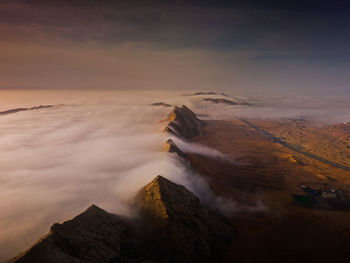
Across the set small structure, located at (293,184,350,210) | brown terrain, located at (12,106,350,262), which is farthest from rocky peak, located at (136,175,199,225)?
small structure, located at (293,184,350,210)

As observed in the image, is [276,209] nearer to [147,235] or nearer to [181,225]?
[181,225]

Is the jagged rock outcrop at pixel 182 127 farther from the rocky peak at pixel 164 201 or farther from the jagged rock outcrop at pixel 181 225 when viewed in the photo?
the jagged rock outcrop at pixel 181 225

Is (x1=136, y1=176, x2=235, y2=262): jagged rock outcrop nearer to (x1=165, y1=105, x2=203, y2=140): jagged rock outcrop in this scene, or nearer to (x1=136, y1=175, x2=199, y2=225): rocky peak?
(x1=136, y1=175, x2=199, y2=225): rocky peak

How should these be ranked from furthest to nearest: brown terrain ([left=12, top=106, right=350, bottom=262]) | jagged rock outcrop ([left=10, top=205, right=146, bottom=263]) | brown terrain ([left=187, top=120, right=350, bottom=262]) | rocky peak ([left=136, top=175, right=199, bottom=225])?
1. brown terrain ([left=187, top=120, right=350, bottom=262])
2. rocky peak ([left=136, top=175, right=199, bottom=225])
3. brown terrain ([left=12, top=106, right=350, bottom=262])
4. jagged rock outcrop ([left=10, top=205, right=146, bottom=263])

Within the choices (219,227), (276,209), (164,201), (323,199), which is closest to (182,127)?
(323,199)

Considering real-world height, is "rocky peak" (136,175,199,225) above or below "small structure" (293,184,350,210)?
above

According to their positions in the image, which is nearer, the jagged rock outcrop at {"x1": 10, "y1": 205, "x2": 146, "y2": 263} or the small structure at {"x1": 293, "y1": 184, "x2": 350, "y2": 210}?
the jagged rock outcrop at {"x1": 10, "y1": 205, "x2": 146, "y2": 263}

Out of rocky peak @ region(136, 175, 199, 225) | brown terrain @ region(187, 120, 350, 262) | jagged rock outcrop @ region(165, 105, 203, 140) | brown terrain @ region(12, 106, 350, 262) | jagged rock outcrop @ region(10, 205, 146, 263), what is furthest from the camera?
jagged rock outcrop @ region(165, 105, 203, 140)

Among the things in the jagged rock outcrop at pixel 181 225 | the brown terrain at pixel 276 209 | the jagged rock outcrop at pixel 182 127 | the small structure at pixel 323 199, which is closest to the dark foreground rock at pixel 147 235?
the jagged rock outcrop at pixel 181 225
